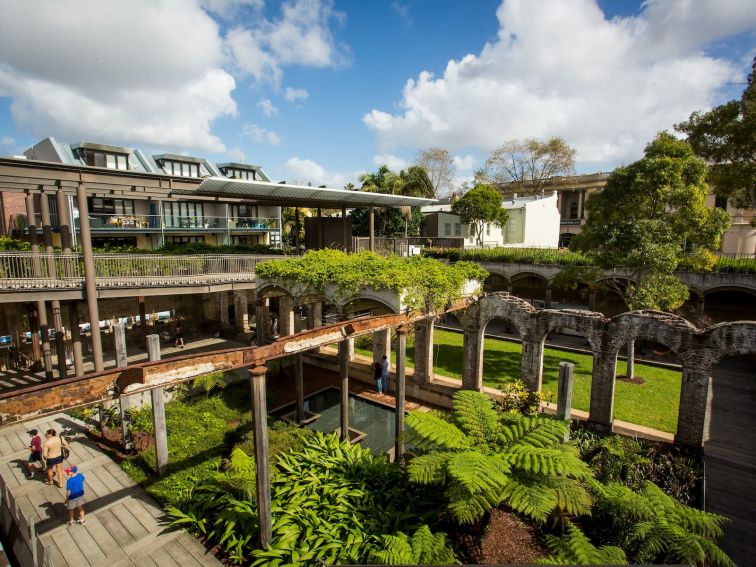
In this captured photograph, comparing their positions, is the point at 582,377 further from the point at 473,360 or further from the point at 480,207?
the point at 480,207

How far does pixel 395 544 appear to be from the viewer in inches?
255

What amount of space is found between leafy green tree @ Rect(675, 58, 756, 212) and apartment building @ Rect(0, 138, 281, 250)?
2637 centimetres

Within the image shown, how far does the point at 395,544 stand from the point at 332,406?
361 inches

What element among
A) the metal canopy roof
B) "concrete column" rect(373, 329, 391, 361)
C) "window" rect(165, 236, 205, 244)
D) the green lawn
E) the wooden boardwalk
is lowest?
the wooden boardwalk

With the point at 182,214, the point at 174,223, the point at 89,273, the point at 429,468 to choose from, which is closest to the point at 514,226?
the point at 182,214

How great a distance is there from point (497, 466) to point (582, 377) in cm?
1270

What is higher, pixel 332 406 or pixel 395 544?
pixel 395 544

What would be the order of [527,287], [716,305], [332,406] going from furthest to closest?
[527,287], [716,305], [332,406]

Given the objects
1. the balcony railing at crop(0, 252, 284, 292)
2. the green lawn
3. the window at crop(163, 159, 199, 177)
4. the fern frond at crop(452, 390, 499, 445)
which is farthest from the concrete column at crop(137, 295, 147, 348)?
the window at crop(163, 159, 199, 177)

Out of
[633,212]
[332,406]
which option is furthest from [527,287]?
[332,406]

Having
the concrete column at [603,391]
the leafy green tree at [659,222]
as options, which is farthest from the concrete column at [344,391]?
the leafy green tree at [659,222]

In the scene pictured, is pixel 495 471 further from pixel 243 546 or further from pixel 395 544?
pixel 243 546

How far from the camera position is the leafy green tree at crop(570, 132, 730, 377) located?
15.1 metres

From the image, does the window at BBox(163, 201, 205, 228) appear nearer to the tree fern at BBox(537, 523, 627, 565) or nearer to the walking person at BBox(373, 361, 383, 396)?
the walking person at BBox(373, 361, 383, 396)
